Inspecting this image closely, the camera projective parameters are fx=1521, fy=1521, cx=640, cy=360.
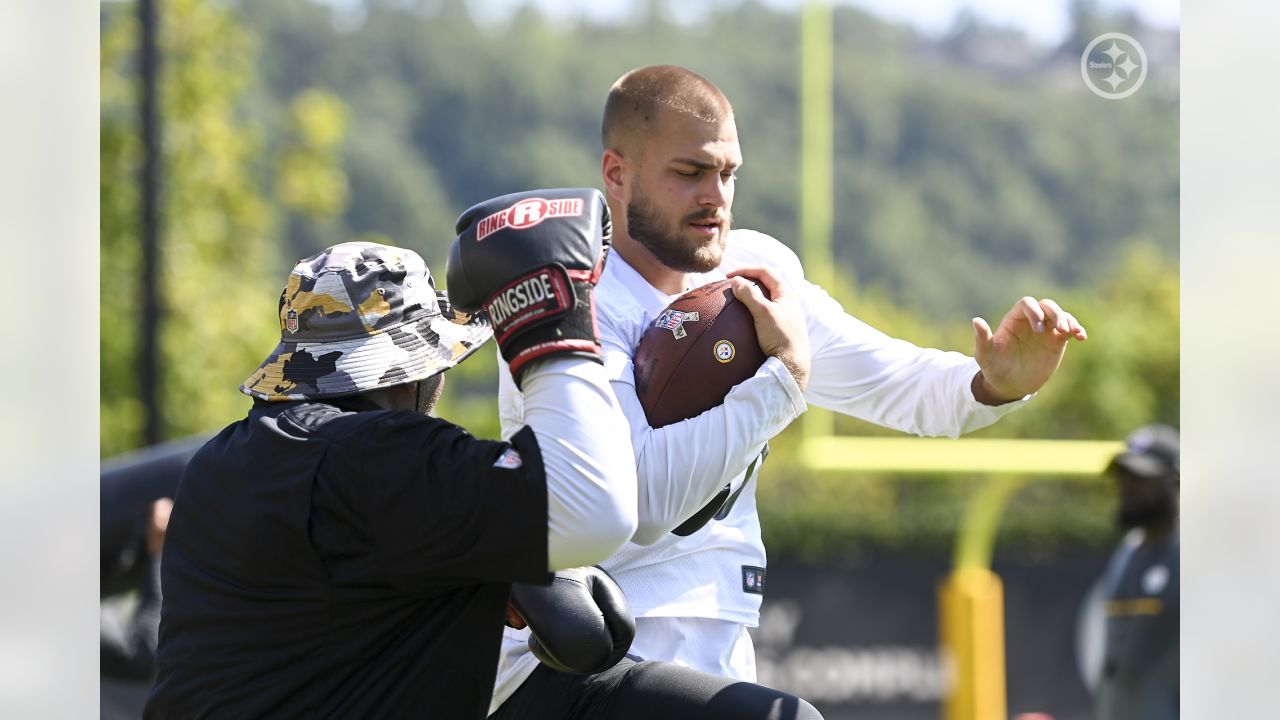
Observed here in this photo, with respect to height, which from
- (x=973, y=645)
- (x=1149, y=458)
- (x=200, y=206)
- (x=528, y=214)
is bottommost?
(x=973, y=645)

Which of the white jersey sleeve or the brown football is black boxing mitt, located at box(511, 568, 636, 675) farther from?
the white jersey sleeve

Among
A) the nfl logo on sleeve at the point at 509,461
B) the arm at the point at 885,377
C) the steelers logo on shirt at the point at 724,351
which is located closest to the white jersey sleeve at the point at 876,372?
the arm at the point at 885,377

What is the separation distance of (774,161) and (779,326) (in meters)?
10.4

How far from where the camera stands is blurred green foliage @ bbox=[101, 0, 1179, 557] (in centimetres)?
1184

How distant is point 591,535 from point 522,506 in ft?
0.37

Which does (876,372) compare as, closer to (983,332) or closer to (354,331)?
(983,332)

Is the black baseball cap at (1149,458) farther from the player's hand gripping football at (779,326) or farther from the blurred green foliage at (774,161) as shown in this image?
the blurred green foliage at (774,161)

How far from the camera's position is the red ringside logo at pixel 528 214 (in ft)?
7.95

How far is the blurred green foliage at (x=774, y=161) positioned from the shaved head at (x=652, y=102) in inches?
342

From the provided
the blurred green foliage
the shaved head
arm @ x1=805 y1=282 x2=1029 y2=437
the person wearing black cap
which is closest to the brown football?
the shaved head

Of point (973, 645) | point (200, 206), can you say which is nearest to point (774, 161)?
point (200, 206)

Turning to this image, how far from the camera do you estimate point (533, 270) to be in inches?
92.8

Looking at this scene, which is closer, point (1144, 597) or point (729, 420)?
point (729, 420)
